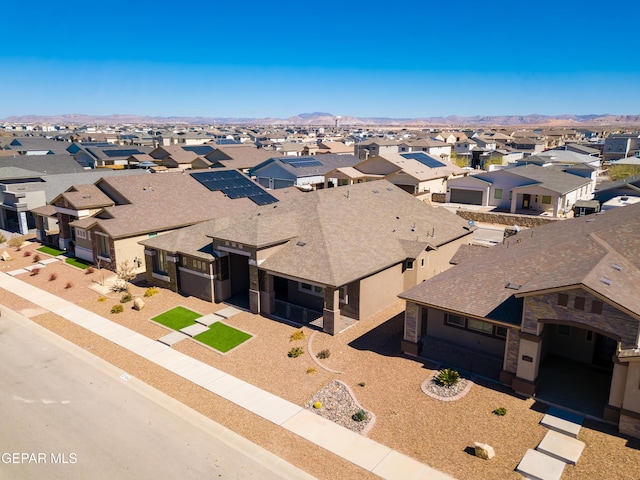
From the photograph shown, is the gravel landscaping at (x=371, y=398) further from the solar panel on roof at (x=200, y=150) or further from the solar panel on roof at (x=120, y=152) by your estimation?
the solar panel on roof at (x=120, y=152)

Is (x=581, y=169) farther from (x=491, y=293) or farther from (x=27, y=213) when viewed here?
(x=27, y=213)

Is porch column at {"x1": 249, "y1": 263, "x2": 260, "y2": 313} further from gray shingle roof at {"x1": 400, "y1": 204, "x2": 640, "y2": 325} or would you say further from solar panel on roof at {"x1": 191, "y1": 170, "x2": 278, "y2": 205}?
solar panel on roof at {"x1": 191, "y1": 170, "x2": 278, "y2": 205}

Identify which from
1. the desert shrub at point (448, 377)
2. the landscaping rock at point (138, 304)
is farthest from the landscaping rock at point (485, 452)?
the landscaping rock at point (138, 304)

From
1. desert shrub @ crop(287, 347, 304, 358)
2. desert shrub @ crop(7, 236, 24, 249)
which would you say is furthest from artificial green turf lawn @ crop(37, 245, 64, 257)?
desert shrub @ crop(287, 347, 304, 358)

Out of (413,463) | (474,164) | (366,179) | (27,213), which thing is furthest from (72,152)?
(413,463)

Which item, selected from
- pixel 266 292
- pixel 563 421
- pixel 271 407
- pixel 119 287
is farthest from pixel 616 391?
pixel 119 287

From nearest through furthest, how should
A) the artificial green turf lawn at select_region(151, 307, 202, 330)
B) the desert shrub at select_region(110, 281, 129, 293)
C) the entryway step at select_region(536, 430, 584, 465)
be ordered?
the entryway step at select_region(536, 430, 584, 465) < the artificial green turf lawn at select_region(151, 307, 202, 330) < the desert shrub at select_region(110, 281, 129, 293)
